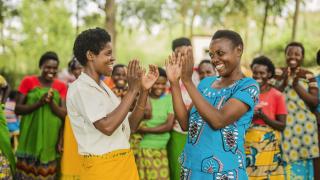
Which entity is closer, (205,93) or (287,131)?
(205,93)

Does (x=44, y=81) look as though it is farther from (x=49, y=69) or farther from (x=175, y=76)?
(x=175, y=76)

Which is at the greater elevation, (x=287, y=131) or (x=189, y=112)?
(x=189, y=112)

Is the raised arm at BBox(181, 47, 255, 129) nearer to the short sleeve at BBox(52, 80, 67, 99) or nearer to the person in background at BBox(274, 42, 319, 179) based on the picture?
the person in background at BBox(274, 42, 319, 179)

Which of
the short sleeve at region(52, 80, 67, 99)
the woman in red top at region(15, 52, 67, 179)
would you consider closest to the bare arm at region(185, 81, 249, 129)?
the woman in red top at region(15, 52, 67, 179)

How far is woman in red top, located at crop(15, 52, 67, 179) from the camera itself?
17.4 ft

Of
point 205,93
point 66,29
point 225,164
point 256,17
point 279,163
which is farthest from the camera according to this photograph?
point 66,29

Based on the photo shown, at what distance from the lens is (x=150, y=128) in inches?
203

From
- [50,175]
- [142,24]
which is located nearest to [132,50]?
[142,24]

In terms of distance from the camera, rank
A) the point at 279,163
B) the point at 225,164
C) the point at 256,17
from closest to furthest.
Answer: the point at 225,164 < the point at 279,163 < the point at 256,17

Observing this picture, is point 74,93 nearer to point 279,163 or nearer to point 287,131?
point 279,163

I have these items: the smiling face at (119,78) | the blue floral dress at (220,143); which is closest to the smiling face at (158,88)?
the smiling face at (119,78)

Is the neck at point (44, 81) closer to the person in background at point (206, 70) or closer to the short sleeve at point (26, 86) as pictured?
the short sleeve at point (26, 86)

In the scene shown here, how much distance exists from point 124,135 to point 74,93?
0.46 metres

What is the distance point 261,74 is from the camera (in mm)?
4828
